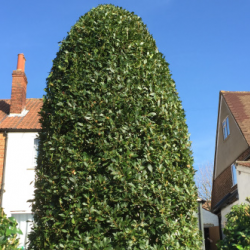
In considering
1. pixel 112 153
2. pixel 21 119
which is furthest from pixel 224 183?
pixel 112 153

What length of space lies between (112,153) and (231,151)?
17968 mm

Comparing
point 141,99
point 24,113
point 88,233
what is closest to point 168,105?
point 141,99

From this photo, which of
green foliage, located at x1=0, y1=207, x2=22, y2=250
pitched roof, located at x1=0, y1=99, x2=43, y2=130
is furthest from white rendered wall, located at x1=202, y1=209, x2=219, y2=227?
green foliage, located at x1=0, y1=207, x2=22, y2=250

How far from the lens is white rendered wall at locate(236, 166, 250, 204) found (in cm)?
1614

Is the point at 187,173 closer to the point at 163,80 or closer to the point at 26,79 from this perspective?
the point at 163,80

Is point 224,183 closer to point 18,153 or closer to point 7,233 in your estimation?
point 18,153

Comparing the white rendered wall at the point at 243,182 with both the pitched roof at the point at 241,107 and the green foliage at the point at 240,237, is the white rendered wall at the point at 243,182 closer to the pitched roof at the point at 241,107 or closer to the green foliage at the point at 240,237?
the pitched roof at the point at 241,107

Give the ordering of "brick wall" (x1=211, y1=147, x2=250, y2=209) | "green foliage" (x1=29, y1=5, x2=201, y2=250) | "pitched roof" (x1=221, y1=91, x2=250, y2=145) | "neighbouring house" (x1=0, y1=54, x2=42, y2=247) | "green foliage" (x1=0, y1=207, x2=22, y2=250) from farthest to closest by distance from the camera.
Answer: "brick wall" (x1=211, y1=147, x2=250, y2=209) → "pitched roof" (x1=221, y1=91, x2=250, y2=145) → "neighbouring house" (x1=0, y1=54, x2=42, y2=247) → "green foliage" (x1=29, y1=5, x2=201, y2=250) → "green foliage" (x1=0, y1=207, x2=22, y2=250)

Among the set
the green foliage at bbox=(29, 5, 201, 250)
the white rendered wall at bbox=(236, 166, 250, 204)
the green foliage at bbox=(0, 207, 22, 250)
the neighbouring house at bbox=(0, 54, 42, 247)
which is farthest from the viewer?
the neighbouring house at bbox=(0, 54, 42, 247)

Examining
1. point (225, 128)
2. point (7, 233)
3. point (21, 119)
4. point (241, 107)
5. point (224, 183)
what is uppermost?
point (241, 107)

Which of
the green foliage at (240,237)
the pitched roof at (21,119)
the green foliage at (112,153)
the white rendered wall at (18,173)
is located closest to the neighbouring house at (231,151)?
the green foliage at (240,237)

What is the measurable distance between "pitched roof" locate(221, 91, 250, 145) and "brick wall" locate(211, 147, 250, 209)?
148cm

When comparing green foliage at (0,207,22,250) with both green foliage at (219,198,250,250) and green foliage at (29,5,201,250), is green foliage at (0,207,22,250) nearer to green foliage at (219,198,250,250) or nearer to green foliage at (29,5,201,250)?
green foliage at (29,5,201,250)

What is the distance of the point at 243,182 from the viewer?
54.4ft
